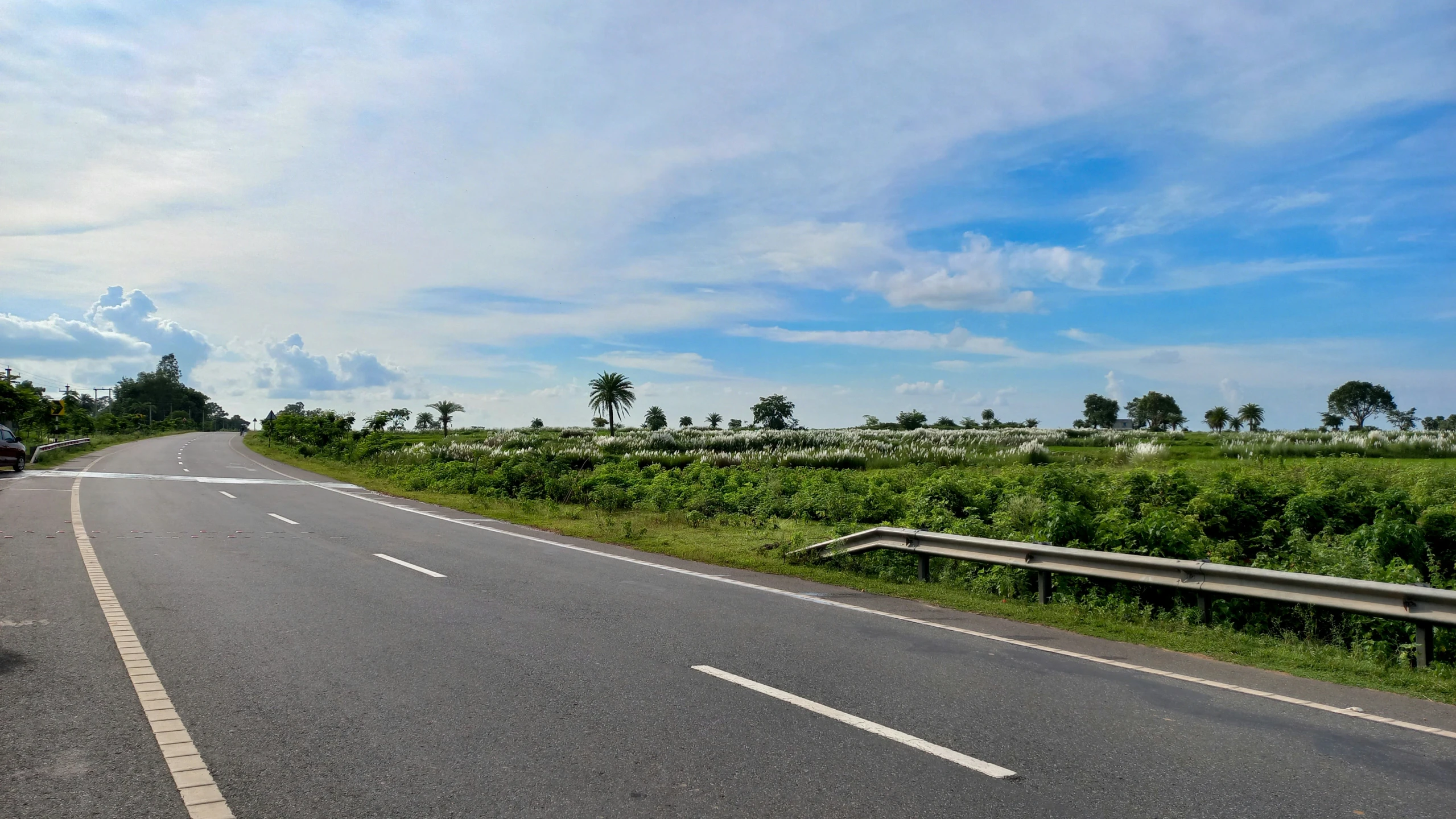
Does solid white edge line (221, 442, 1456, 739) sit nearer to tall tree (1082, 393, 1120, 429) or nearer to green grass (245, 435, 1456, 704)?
green grass (245, 435, 1456, 704)

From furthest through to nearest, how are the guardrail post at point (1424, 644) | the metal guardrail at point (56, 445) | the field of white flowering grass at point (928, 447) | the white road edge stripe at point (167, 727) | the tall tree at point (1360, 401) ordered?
the tall tree at point (1360, 401)
the metal guardrail at point (56, 445)
the field of white flowering grass at point (928, 447)
the guardrail post at point (1424, 644)
the white road edge stripe at point (167, 727)

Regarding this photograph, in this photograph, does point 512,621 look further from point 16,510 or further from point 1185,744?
point 16,510

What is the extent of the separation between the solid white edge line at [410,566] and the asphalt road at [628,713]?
1.05 meters

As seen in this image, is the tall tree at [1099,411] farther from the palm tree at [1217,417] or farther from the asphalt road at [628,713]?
the asphalt road at [628,713]

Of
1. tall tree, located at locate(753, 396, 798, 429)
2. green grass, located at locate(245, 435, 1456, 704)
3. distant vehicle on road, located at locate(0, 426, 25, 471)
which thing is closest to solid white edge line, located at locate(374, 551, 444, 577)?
green grass, located at locate(245, 435, 1456, 704)

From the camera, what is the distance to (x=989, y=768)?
4.95 metres

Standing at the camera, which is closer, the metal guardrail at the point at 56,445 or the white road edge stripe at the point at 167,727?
the white road edge stripe at the point at 167,727

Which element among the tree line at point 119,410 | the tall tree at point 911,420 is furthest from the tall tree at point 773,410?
the tree line at point 119,410

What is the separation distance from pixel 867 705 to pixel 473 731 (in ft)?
8.76

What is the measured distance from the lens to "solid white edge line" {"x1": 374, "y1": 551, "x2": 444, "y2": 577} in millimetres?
11750

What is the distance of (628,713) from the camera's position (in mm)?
5816

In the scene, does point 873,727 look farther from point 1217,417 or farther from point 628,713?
point 1217,417

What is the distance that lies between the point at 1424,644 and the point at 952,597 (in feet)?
15.2

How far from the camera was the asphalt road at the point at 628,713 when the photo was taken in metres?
4.54
